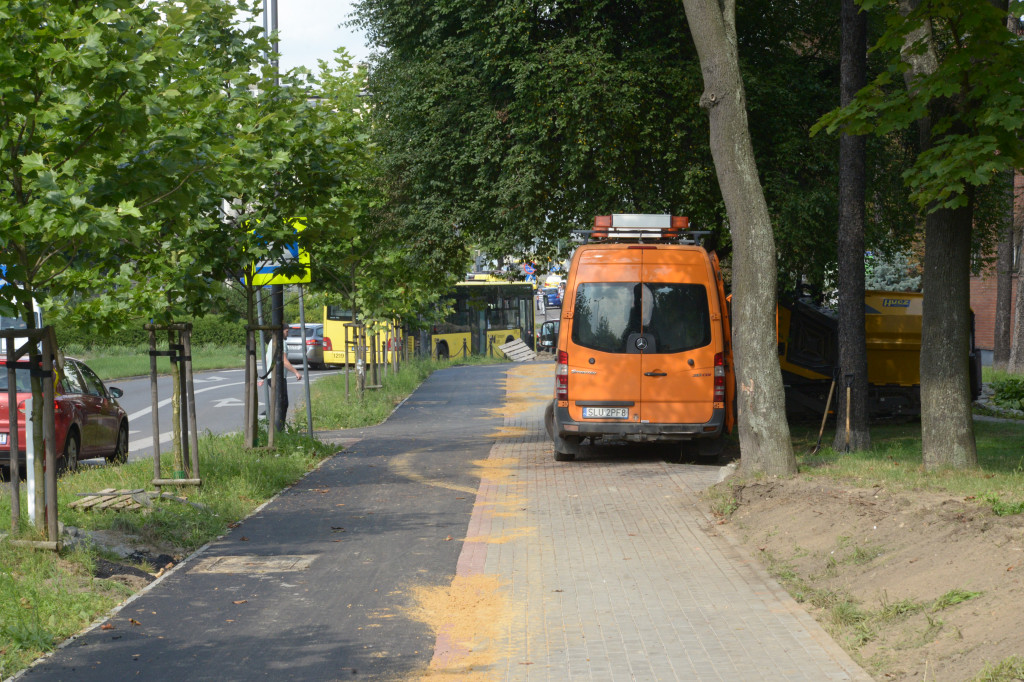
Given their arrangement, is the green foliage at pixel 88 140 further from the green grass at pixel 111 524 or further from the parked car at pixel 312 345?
the parked car at pixel 312 345

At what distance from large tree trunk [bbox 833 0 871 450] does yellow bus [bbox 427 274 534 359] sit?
2829 centimetres

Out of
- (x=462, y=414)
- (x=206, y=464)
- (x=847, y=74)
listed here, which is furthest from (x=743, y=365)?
(x=462, y=414)

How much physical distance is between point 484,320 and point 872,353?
1076 inches

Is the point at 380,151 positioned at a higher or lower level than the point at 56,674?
higher

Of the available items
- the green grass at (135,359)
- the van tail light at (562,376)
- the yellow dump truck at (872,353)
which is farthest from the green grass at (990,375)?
the green grass at (135,359)

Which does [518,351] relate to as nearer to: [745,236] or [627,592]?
[745,236]

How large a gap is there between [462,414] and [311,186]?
9.71m

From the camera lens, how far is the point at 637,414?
13.7 m

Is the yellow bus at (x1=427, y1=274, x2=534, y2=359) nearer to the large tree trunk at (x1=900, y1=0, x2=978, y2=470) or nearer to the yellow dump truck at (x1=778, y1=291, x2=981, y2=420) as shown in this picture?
the yellow dump truck at (x1=778, y1=291, x2=981, y2=420)

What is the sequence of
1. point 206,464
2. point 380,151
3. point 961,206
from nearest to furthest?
point 961,206, point 206,464, point 380,151

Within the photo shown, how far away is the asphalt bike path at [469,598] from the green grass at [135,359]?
26.0 m

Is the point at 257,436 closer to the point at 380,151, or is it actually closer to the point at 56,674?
the point at 380,151

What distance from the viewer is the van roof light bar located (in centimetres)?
1443

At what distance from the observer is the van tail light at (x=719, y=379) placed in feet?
44.7
